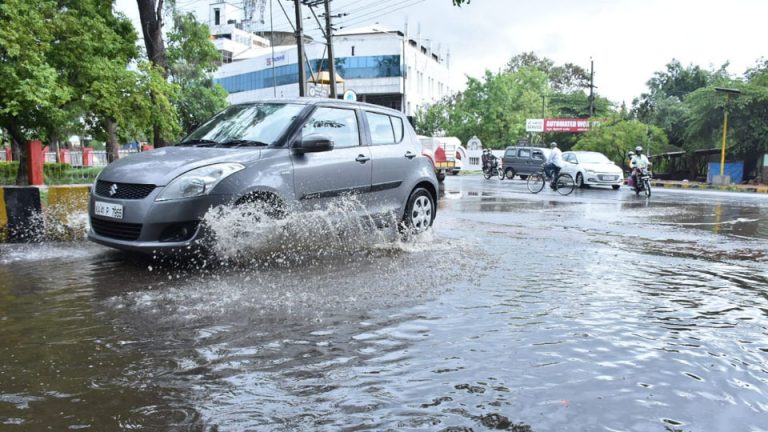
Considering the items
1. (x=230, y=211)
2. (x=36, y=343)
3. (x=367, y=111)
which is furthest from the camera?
(x=367, y=111)

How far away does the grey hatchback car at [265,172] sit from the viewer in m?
5.51

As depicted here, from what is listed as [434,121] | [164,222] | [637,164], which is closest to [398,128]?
[164,222]

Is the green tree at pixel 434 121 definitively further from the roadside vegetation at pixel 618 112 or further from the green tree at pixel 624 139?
the green tree at pixel 624 139

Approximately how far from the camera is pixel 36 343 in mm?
3578

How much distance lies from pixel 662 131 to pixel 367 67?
3452cm

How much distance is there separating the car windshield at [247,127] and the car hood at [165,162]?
0.30 meters

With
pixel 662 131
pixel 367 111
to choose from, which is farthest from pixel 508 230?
pixel 662 131

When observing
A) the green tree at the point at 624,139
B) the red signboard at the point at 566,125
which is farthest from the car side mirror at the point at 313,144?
the red signboard at the point at 566,125

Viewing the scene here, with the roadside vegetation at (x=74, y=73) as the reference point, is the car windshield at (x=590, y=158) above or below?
below

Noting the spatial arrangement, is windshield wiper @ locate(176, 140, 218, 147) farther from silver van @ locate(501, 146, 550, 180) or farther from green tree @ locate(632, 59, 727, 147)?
green tree @ locate(632, 59, 727, 147)

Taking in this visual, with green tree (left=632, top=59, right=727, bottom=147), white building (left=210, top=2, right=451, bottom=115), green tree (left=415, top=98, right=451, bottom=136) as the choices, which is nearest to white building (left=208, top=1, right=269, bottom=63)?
white building (left=210, top=2, right=451, bottom=115)

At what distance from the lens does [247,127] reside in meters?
6.60

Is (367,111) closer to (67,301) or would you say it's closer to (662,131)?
(67,301)

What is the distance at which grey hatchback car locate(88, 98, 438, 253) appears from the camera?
551 centimetres
